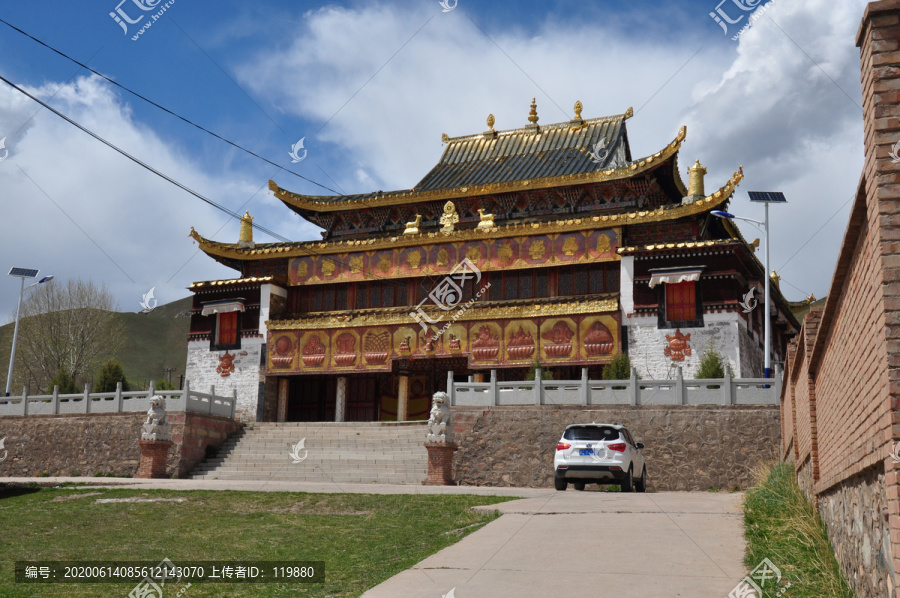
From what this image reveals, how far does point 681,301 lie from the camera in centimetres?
2980

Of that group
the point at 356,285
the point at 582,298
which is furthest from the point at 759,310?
the point at 356,285

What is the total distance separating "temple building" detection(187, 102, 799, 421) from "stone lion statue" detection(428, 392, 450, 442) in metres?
7.80

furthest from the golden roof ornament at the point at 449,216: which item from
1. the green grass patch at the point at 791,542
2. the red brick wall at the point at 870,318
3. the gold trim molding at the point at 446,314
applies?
the red brick wall at the point at 870,318

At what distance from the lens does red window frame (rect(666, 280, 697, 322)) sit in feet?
97.2

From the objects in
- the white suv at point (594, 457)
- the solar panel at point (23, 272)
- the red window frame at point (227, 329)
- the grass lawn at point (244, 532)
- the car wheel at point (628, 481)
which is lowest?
the grass lawn at point (244, 532)

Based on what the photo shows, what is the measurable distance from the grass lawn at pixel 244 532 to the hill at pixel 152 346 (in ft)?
262

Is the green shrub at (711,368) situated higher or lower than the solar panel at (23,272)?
lower

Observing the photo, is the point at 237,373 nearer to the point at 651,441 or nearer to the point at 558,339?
the point at 558,339

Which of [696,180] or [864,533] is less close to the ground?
[696,180]

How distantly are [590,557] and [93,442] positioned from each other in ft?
79.1

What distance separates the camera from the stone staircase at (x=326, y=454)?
981 inches

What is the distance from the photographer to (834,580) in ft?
24.9

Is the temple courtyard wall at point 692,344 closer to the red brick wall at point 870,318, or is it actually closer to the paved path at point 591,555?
the paved path at point 591,555

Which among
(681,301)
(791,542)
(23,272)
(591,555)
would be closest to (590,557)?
(591,555)
